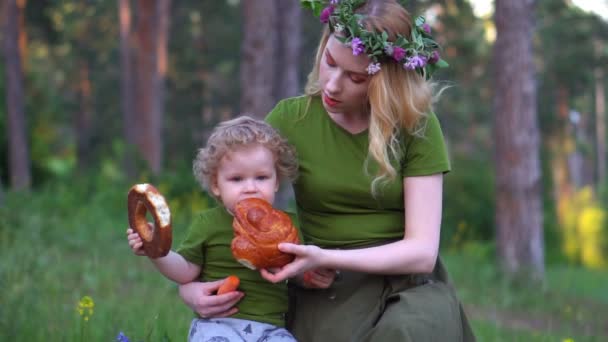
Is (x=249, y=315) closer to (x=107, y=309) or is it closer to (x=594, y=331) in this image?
(x=107, y=309)

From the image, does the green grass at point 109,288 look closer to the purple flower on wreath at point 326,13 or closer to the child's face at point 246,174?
the child's face at point 246,174

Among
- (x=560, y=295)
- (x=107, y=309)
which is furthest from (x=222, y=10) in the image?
(x=107, y=309)

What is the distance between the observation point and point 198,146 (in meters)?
14.8

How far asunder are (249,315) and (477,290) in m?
5.60

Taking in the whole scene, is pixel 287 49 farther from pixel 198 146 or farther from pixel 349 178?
pixel 349 178

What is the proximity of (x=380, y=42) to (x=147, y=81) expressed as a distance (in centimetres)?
1861

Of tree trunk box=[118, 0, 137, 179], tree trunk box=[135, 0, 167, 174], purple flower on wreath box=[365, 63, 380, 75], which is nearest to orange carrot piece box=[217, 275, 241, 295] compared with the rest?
purple flower on wreath box=[365, 63, 380, 75]

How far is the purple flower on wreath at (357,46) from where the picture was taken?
2988mm

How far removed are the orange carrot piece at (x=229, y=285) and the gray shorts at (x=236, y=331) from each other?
122 millimetres

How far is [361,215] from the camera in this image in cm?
322

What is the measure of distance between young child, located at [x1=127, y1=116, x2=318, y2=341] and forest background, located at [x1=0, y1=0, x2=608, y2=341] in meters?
0.39

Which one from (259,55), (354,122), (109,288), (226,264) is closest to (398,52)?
(354,122)

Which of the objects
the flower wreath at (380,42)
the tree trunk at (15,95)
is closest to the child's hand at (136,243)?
the flower wreath at (380,42)

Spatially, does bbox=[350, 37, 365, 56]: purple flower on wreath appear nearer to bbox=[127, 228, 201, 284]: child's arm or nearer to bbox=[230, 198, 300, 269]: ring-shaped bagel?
bbox=[230, 198, 300, 269]: ring-shaped bagel
